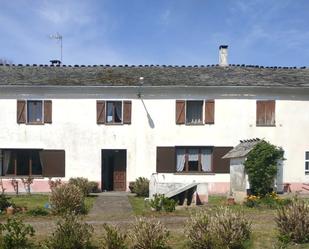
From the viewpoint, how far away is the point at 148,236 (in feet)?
37.9

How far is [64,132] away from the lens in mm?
28062

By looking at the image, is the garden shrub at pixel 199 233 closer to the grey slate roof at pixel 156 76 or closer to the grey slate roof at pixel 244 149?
the grey slate roof at pixel 244 149

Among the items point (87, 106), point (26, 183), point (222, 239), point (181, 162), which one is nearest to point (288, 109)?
point (181, 162)

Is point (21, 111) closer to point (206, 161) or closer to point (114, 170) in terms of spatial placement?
point (114, 170)

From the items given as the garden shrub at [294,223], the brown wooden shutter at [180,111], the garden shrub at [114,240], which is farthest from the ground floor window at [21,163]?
the garden shrub at [294,223]

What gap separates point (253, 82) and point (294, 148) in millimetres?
4142

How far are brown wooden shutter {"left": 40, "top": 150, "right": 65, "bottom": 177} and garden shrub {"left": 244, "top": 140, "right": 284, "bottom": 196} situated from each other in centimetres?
1029

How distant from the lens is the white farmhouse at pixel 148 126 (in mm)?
27906

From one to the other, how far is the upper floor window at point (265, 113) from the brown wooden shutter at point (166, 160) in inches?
191

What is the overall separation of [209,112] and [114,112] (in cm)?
505

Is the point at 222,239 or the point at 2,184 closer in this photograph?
the point at 222,239

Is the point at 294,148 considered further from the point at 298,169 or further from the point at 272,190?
the point at 272,190

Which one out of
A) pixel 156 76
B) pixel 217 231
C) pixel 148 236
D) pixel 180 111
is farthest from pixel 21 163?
pixel 217 231

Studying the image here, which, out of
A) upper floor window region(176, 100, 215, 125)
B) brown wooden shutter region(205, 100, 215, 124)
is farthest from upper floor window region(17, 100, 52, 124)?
brown wooden shutter region(205, 100, 215, 124)
